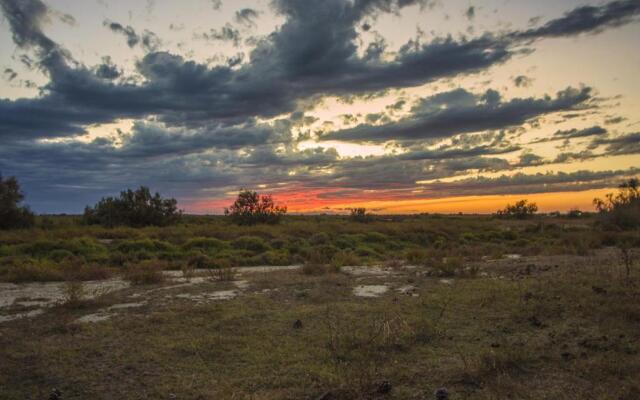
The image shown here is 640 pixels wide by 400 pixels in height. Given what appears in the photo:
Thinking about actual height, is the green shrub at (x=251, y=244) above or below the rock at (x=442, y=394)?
above

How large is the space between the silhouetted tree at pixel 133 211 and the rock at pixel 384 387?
121 feet

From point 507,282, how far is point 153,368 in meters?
7.97

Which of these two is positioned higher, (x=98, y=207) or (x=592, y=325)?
(x=98, y=207)

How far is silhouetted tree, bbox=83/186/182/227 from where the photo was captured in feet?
126

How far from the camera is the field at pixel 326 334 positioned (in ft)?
16.1

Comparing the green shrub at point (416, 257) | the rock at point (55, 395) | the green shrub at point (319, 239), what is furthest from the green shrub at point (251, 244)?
the rock at point (55, 395)

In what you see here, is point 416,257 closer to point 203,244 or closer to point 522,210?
point 203,244

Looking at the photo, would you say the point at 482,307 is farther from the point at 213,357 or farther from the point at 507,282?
the point at 213,357

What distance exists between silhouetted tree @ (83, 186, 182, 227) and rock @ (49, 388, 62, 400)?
116 ft

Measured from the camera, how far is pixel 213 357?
232 inches

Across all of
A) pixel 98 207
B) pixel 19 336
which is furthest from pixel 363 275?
pixel 98 207

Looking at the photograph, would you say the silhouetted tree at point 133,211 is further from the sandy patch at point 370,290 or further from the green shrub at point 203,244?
the sandy patch at point 370,290

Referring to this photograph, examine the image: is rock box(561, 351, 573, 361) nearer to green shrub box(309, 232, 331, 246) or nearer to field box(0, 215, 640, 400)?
field box(0, 215, 640, 400)

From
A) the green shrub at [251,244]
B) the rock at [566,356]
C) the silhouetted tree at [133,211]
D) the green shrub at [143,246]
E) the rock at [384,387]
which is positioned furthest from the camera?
the silhouetted tree at [133,211]
